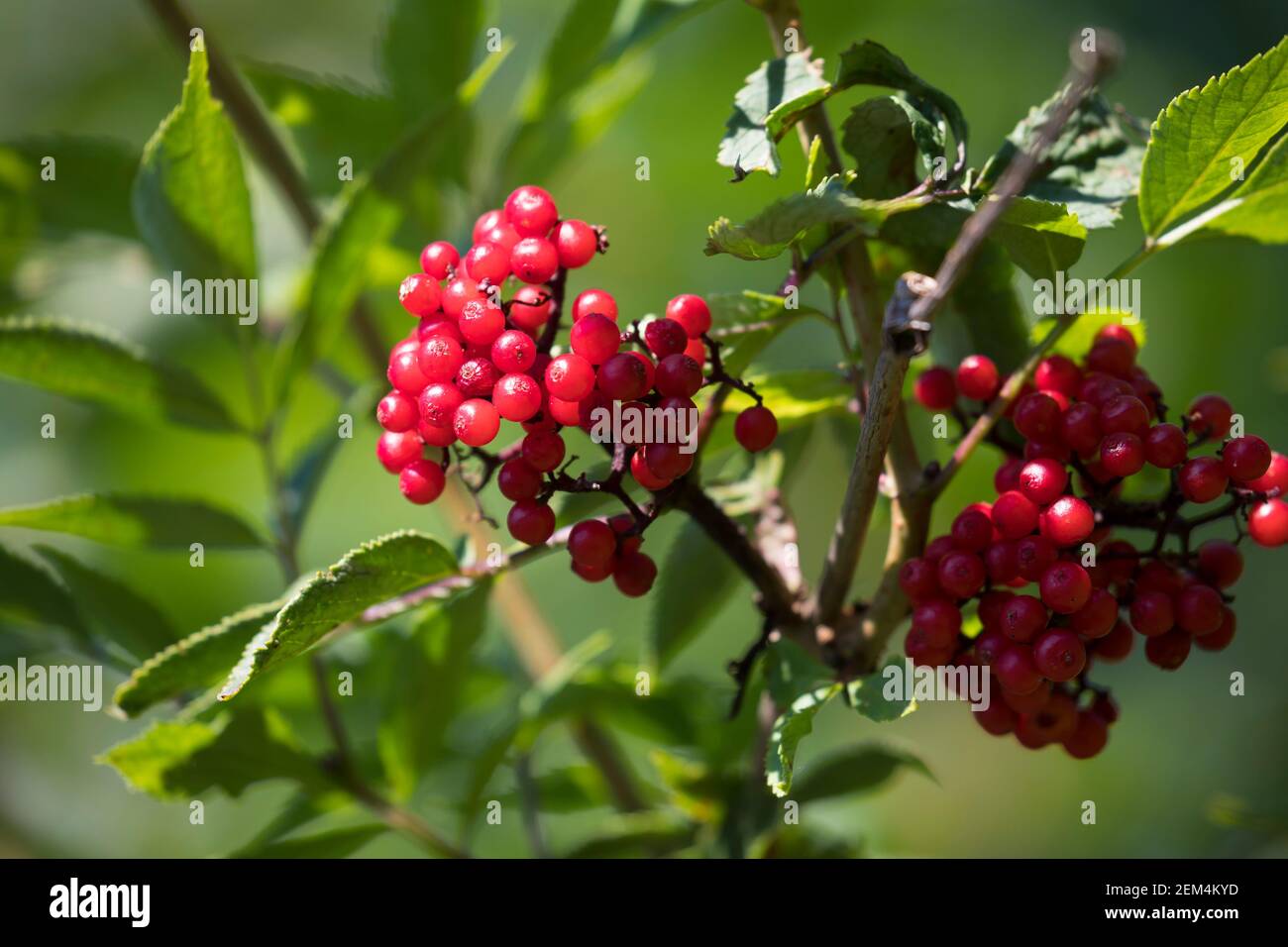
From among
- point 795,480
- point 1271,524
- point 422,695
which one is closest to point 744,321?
point 1271,524

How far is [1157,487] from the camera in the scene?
6.72ft

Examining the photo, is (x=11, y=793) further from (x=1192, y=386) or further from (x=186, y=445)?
(x=1192, y=386)

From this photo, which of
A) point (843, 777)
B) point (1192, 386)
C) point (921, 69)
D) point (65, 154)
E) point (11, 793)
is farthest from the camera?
point (921, 69)

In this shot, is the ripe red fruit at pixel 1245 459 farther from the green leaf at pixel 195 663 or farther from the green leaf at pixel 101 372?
the green leaf at pixel 101 372

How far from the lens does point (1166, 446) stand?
1527mm

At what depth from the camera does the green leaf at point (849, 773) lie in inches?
88.3

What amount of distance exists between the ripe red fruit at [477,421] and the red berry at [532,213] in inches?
9.4

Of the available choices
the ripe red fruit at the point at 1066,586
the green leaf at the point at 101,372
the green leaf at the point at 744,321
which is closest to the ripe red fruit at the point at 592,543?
the green leaf at the point at 744,321

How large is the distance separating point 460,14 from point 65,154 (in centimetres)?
81

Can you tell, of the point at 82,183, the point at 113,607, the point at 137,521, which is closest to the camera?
the point at 137,521

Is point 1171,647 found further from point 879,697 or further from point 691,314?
point 691,314

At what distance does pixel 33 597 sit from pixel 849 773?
1.44 m

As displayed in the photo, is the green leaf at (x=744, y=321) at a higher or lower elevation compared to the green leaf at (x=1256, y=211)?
lower
